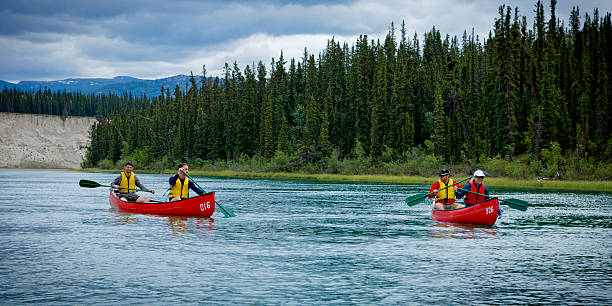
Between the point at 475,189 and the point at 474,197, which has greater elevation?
the point at 475,189

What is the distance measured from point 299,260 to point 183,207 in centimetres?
1171

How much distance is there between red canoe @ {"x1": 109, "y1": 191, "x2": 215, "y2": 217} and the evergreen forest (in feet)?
174

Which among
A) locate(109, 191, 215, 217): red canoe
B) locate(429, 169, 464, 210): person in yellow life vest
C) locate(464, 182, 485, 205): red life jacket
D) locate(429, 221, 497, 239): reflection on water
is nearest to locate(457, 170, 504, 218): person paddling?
locate(464, 182, 485, 205): red life jacket

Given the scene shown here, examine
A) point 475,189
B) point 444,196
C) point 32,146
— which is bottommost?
point 444,196

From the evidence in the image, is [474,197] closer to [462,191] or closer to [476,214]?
[462,191]

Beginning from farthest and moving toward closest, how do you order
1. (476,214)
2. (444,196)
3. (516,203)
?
(516,203) < (444,196) < (476,214)

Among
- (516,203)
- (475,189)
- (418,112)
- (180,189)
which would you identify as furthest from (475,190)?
(418,112)

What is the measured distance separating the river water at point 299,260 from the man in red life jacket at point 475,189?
4.07 ft

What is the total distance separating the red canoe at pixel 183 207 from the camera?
26.4 metres

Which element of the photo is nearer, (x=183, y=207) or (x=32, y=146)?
(x=183, y=207)

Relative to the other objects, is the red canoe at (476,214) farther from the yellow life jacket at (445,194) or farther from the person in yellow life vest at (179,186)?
the person in yellow life vest at (179,186)

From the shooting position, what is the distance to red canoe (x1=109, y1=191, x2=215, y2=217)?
26375mm

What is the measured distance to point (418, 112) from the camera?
326 feet

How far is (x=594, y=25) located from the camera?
88.7 meters
